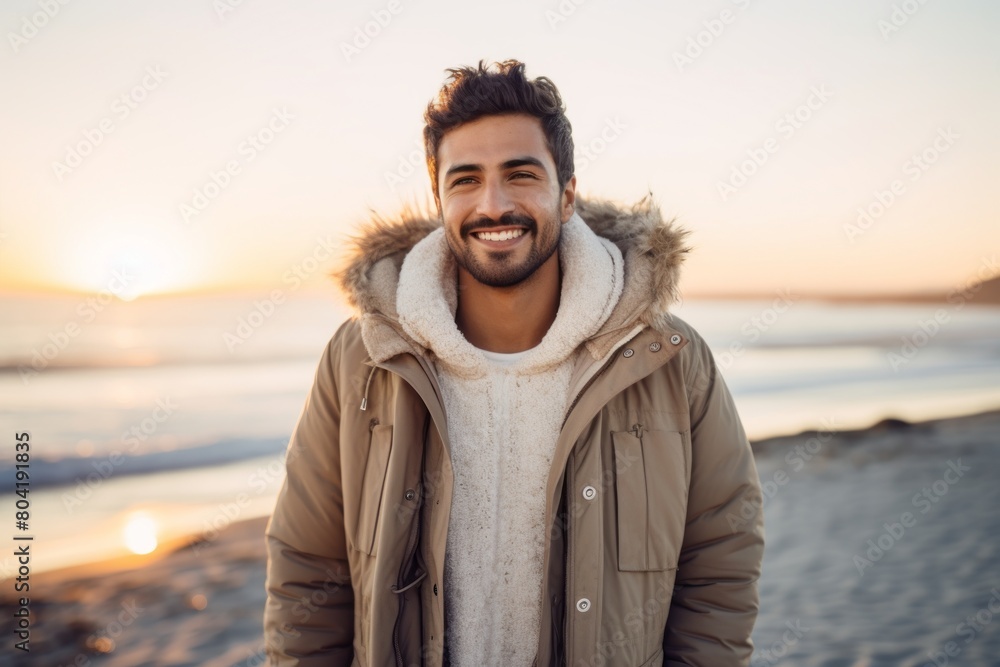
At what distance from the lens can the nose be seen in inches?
95.9

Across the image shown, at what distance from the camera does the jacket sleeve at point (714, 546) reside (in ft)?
7.23

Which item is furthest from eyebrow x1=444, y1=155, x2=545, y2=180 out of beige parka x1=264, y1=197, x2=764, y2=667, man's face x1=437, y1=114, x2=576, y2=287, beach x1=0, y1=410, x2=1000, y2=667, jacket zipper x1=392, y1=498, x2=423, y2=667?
beach x1=0, y1=410, x2=1000, y2=667

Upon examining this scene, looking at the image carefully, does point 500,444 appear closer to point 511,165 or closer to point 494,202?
point 494,202

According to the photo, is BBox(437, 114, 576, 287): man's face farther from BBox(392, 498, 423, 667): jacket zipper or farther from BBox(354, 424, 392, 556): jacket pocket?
A: BBox(392, 498, 423, 667): jacket zipper

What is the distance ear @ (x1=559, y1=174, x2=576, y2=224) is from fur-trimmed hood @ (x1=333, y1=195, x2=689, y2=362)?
0.06 metres

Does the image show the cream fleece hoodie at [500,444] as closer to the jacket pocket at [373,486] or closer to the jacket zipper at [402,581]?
the jacket zipper at [402,581]

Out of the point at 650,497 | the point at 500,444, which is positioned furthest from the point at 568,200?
the point at 650,497

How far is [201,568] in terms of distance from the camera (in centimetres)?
508

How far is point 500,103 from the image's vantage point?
2.55m

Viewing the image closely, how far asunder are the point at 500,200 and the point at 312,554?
1404mm

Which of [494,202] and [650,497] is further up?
[494,202]

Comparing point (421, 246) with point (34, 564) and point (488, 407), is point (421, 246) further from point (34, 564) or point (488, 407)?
point (34, 564)

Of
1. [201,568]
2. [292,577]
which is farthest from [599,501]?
[201,568]

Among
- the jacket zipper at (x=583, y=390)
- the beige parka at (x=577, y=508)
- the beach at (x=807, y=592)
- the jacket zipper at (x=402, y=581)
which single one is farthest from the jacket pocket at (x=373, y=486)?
the beach at (x=807, y=592)
